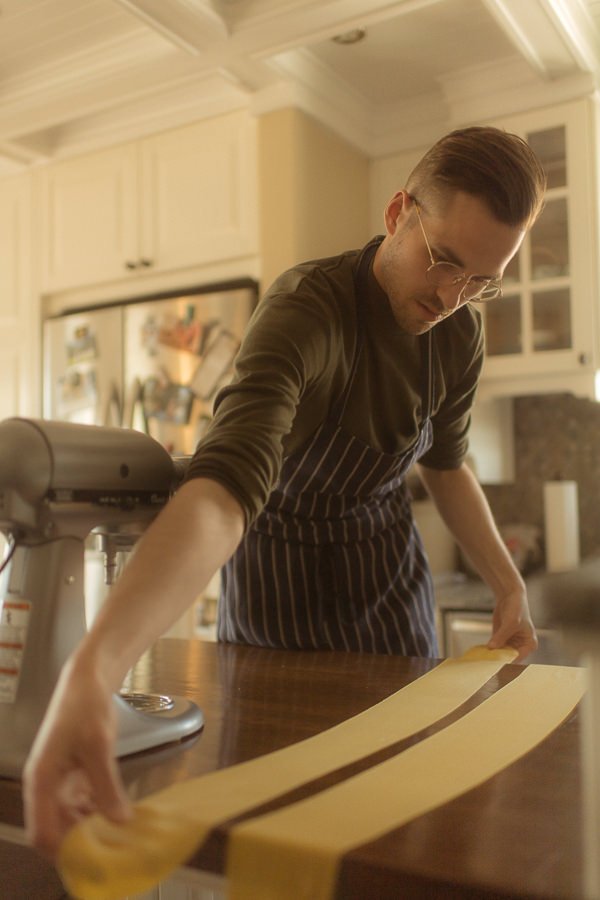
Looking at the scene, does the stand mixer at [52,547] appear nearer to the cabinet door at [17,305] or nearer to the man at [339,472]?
the man at [339,472]

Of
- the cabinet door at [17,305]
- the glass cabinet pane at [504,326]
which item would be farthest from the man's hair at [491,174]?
the cabinet door at [17,305]

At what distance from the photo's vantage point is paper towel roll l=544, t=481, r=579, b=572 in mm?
2623

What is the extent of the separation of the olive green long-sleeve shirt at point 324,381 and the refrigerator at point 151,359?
133 cm

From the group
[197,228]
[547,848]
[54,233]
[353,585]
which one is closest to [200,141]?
[197,228]

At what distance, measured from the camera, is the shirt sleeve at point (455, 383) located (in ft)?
4.17

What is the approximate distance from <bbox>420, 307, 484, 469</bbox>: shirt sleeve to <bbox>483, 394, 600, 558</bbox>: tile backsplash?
1505 mm

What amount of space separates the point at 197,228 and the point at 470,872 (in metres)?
2.47

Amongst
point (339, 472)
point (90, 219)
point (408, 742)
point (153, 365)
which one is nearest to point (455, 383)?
point (339, 472)

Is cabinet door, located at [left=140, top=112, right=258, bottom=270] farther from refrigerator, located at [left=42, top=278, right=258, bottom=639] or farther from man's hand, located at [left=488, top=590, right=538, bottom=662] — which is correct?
man's hand, located at [left=488, top=590, right=538, bottom=662]

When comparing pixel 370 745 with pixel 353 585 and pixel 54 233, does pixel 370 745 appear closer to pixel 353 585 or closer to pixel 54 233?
pixel 353 585

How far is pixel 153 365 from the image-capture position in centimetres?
→ 279

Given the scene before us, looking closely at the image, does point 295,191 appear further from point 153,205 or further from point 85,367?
point 85,367

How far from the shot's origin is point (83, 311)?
3006mm

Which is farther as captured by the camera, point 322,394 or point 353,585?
point 353,585
